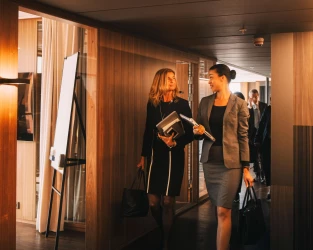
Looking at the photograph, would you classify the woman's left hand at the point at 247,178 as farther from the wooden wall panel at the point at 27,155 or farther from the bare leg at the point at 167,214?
the wooden wall panel at the point at 27,155

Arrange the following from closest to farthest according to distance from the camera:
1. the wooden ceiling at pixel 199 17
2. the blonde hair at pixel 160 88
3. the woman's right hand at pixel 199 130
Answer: the wooden ceiling at pixel 199 17
the woman's right hand at pixel 199 130
the blonde hair at pixel 160 88

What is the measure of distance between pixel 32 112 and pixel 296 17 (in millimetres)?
3110

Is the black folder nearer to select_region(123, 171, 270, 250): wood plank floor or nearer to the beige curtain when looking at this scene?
select_region(123, 171, 270, 250): wood plank floor

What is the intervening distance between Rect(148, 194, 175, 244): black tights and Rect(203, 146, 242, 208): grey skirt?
1.51 ft

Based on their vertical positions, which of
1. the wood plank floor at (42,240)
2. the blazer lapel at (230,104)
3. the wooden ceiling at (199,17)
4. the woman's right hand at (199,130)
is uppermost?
the wooden ceiling at (199,17)

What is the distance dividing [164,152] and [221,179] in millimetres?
586

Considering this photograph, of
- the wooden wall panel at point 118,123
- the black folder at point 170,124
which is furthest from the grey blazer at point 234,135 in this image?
the wooden wall panel at point 118,123

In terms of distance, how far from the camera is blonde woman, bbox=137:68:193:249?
3791mm

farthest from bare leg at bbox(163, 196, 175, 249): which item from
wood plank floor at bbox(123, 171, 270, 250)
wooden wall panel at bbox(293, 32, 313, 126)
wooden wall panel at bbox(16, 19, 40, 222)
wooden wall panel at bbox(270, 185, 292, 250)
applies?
wooden wall panel at bbox(16, 19, 40, 222)

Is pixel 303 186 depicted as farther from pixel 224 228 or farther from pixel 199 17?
pixel 199 17

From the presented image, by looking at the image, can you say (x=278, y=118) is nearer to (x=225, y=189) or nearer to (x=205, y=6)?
(x=225, y=189)

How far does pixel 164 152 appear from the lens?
3812 mm

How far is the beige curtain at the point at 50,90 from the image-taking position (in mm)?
4691

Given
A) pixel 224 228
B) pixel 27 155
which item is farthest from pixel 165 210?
pixel 27 155
